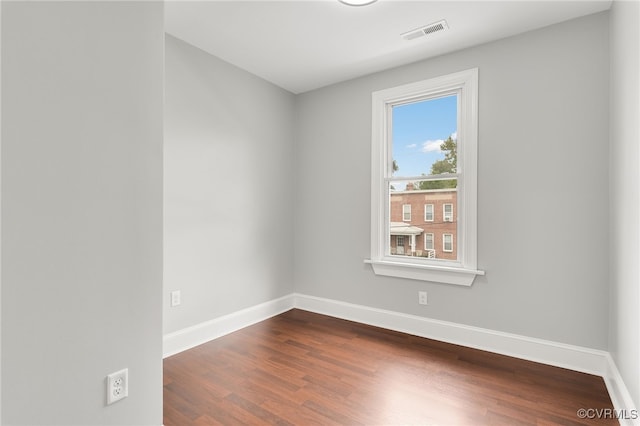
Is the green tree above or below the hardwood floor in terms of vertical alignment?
above

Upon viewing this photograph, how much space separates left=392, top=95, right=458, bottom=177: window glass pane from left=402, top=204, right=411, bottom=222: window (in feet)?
1.01

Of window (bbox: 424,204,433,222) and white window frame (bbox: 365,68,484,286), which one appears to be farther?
window (bbox: 424,204,433,222)

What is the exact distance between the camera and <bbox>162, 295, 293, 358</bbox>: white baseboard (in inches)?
106

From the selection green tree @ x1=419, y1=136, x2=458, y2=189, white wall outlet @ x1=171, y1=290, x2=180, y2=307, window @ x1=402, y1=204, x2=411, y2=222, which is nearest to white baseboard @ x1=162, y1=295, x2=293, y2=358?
white wall outlet @ x1=171, y1=290, x2=180, y2=307

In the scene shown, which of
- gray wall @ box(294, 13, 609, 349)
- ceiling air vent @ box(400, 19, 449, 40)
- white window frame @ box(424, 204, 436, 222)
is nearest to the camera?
gray wall @ box(294, 13, 609, 349)

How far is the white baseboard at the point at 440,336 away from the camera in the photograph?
89.8 inches

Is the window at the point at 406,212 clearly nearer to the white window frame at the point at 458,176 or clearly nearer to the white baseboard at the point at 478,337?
the white window frame at the point at 458,176

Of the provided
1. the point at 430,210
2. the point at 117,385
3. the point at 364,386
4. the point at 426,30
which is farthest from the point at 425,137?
the point at 117,385

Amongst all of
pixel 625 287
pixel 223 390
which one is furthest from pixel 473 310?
pixel 223 390

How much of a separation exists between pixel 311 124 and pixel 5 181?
3.06m

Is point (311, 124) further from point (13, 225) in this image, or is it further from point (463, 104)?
point (13, 225)

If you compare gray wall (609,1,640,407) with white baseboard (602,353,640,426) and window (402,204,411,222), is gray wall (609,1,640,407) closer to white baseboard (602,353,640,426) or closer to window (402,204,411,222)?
white baseboard (602,353,640,426)

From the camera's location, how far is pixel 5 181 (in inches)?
45.8

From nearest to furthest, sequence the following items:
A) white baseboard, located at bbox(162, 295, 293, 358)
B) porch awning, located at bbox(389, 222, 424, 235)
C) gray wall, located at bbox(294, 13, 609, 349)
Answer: gray wall, located at bbox(294, 13, 609, 349) → white baseboard, located at bbox(162, 295, 293, 358) → porch awning, located at bbox(389, 222, 424, 235)
